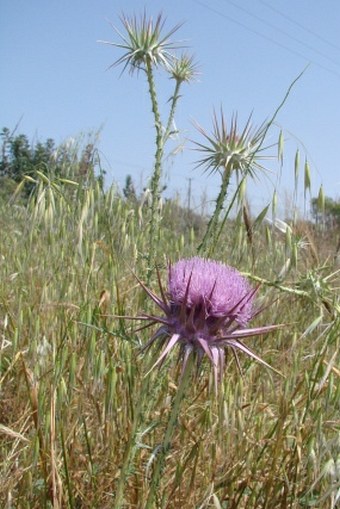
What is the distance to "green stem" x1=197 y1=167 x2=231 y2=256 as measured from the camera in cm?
173

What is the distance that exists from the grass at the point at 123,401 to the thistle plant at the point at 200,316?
0.19 metres

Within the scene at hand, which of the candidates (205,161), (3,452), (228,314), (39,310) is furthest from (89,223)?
(228,314)

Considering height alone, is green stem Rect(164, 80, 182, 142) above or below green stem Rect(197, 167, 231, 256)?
above

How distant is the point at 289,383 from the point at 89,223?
34.3 inches

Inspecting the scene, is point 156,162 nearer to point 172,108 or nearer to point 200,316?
point 172,108

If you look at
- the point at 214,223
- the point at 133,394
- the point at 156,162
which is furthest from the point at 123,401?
the point at 156,162

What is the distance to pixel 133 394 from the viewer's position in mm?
1860

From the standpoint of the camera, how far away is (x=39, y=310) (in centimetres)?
202

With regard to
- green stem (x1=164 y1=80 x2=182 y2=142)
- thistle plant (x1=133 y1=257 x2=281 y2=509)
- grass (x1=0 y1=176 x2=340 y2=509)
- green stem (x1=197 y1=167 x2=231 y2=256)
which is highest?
green stem (x1=164 y1=80 x2=182 y2=142)

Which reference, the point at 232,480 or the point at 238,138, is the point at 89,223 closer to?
the point at 238,138

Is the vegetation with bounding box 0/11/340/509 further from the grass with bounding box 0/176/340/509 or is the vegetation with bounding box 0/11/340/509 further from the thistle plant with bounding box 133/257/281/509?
the thistle plant with bounding box 133/257/281/509

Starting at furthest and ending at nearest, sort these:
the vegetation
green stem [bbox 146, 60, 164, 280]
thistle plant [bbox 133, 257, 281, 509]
→ green stem [bbox 146, 60, 164, 280] < the vegetation < thistle plant [bbox 133, 257, 281, 509]

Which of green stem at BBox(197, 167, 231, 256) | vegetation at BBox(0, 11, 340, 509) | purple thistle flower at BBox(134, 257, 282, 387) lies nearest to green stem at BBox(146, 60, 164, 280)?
vegetation at BBox(0, 11, 340, 509)

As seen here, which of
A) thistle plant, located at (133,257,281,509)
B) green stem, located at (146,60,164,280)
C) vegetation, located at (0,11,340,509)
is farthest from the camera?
green stem, located at (146,60,164,280)
